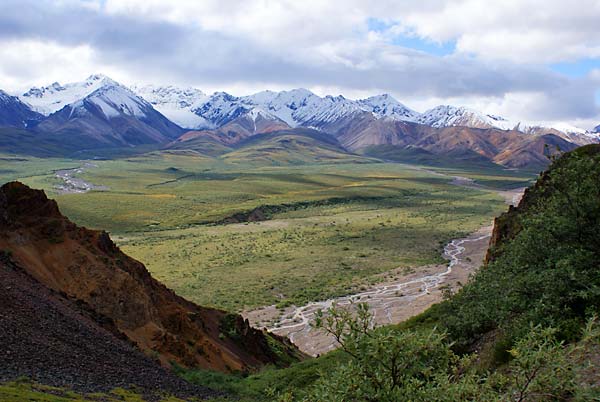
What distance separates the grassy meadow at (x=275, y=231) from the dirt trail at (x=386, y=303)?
209cm

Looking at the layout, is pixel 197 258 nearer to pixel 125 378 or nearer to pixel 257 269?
pixel 257 269

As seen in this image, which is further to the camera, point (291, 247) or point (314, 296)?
point (291, 247)

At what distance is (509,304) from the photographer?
16.9 m

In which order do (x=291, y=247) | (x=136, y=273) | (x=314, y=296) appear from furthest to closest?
(x=291, y=247)
(x=314, y=296)
(x=136, y=273)

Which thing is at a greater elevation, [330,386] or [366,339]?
[366,339]

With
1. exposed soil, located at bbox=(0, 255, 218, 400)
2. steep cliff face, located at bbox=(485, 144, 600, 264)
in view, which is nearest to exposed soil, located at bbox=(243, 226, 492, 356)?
steep cliff face, located at bbox=(485, 144, 600, 264)

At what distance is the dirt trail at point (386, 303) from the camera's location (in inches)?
1658

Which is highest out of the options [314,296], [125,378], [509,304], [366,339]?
[366,339]

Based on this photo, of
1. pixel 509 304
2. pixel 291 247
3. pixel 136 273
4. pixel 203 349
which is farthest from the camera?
pixel 291 247

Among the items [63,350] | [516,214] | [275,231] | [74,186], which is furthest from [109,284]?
[74,186]

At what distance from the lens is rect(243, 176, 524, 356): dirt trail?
42125 mm

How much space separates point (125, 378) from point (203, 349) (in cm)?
874

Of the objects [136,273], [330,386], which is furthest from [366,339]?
[136,273]

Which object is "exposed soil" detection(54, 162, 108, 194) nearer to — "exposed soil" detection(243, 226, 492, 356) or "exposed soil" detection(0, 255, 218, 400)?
"exposed soil" detection(243, 226, 492, 356)
